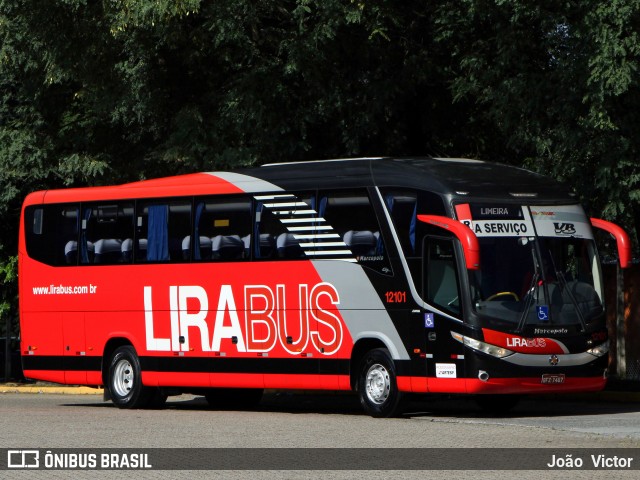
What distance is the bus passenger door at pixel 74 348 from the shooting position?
2544cm

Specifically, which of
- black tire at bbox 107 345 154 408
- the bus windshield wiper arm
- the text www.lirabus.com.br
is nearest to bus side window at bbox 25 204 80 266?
the text www.lirabus.com.br

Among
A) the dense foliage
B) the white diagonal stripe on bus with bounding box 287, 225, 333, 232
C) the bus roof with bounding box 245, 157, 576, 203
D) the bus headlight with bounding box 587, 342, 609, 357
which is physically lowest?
the bus headlight with bounding box 587, 342, 609, 357

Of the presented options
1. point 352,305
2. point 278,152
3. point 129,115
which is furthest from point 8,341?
point 352,305

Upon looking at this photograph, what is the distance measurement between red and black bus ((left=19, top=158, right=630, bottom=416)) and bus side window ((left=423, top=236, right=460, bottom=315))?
→ 0.02m

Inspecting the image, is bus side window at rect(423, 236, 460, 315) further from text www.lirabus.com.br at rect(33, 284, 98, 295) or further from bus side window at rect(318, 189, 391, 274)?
text www.lirabus.com.br at rect(33, 284, 98, 295)

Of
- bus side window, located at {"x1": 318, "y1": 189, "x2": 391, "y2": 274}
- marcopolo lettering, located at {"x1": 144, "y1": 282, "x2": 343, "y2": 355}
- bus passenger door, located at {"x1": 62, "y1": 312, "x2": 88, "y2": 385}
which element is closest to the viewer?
bus side window, located at {"x1": 318, "y1": 189, "x2": 391, "y2": 274}

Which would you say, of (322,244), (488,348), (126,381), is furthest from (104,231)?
(488,348)

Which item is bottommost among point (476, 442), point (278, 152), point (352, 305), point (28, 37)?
point (476, 442)

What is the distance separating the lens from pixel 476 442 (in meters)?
16.3

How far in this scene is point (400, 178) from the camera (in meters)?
20.9

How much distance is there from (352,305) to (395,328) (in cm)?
87

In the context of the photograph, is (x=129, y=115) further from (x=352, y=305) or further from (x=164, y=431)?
(x=164, y=431)

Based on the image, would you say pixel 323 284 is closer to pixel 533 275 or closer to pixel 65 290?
pixel 533 275

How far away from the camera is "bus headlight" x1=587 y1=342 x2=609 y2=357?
2039 centimetres
